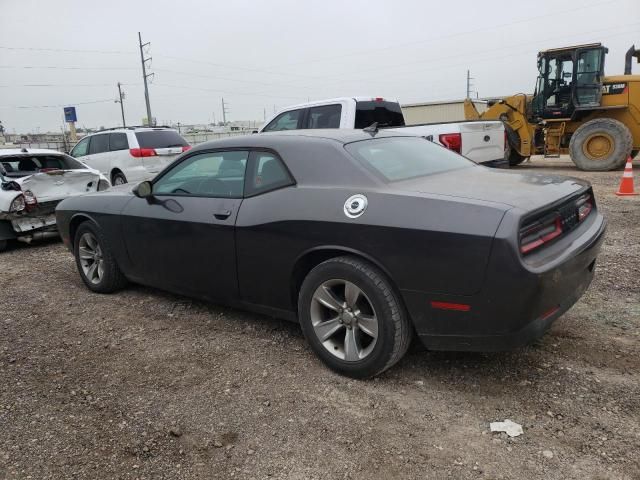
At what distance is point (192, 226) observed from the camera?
3711 mm

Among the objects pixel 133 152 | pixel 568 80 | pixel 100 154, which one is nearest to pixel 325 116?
pixel 133 152

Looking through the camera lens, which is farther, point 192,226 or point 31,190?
point 31,190

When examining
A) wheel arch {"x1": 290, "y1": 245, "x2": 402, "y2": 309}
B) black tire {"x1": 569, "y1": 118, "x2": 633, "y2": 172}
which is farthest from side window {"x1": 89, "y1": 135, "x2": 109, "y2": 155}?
black tire {"x1": 569, "y1": 118, "x2": 633, "y2": 172}

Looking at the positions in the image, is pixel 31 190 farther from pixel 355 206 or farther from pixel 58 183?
pixel 355 206

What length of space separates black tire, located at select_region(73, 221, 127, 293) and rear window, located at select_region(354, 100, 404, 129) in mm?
4409

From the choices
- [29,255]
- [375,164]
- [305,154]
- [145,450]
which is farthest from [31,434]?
[29,255]

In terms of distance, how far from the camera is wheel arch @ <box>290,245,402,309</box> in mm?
2801

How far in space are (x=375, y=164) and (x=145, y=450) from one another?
209 centimetres

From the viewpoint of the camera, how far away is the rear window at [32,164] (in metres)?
7.40

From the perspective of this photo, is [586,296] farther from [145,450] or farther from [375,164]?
[145,450]

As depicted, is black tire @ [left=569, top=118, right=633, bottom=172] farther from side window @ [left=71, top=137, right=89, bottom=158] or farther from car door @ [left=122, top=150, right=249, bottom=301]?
side window @ [left=71, top=137, right=89, bottom=158]

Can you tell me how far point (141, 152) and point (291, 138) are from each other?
8.57 m

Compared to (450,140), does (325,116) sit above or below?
above

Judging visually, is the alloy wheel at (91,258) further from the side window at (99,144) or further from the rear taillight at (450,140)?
the side window at (99,144)
